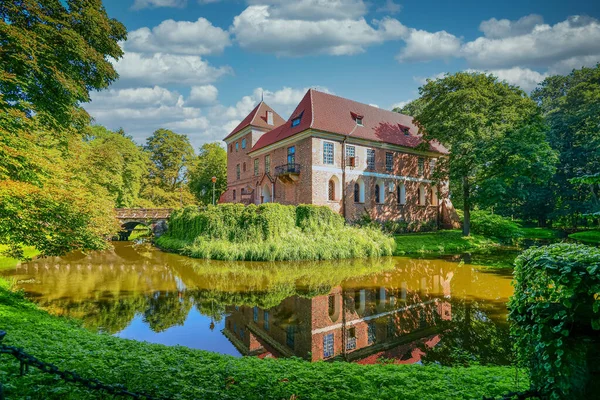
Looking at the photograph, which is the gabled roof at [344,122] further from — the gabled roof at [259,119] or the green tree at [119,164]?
the green tree at [119,164]

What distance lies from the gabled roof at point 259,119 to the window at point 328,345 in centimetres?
2712

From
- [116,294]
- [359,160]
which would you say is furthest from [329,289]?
[359,160]

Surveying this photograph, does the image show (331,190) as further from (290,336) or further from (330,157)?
(290,336)

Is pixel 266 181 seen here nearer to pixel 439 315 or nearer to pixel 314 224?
pixel 314 224

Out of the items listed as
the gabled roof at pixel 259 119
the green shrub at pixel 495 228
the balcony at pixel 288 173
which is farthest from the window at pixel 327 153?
the green shrub at pixel 495 228

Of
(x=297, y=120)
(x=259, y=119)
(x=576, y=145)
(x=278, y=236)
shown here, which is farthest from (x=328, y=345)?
(x=576, y=145)

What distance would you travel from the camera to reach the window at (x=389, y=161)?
2795cm

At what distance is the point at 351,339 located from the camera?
7109 millimetres

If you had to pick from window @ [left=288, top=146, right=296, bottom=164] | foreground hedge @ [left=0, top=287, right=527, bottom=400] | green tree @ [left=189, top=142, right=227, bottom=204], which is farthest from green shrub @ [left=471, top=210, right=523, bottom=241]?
green tree @ [left=189, top=142, right=227, bottom=204]

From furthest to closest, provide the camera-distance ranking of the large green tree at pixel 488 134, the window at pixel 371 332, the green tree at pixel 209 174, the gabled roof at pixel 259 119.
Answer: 1. the green tree at pixel 209 174
2. the gabled roof at pixel 259 119
3. the large green tree at pixel 488 134
4. the window at pixel 371 332

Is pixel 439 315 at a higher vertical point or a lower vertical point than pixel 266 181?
lower

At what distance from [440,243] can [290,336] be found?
60.0ft

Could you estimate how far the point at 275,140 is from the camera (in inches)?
1062

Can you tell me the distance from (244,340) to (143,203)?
3964 cm
